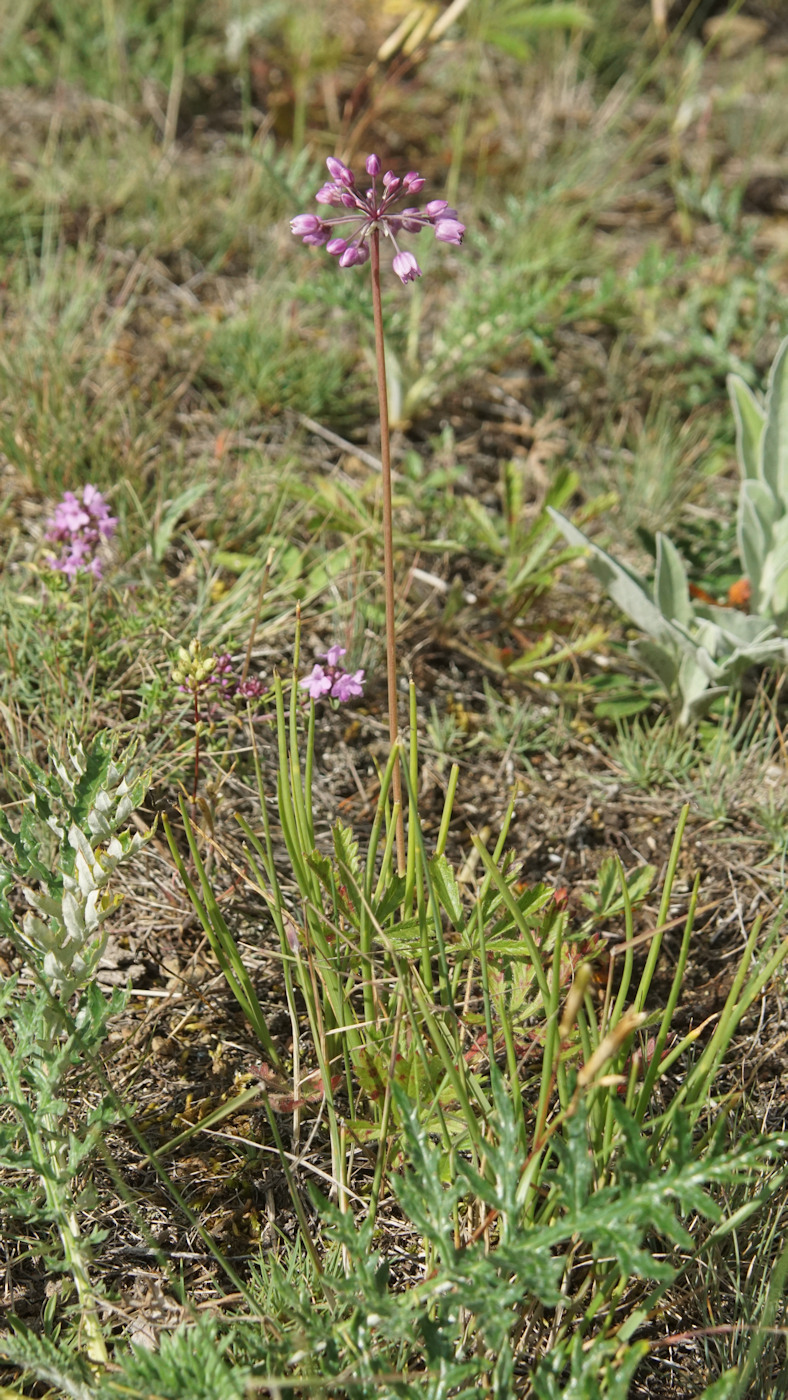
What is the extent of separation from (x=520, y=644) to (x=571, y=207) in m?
2.10

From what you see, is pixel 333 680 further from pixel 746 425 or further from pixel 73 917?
pixel 746 425

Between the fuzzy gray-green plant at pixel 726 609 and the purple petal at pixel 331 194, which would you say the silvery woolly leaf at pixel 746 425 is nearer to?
the fuzzy gray-green plant at pixel 726 609

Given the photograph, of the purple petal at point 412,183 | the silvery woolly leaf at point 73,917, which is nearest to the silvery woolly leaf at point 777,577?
the purple petal at point 412,183

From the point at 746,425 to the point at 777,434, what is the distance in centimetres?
14

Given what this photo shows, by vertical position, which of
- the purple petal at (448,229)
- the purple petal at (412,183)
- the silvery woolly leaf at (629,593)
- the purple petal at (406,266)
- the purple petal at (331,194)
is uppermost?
the purple petal at (412,183)

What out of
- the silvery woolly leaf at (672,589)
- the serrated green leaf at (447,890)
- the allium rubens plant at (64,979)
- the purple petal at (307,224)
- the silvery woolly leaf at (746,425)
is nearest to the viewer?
the allium rubens plant at (64,979)

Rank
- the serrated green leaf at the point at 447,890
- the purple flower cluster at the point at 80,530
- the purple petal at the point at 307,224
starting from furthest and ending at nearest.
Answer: the purple flower cluster at the point at 80,530, the serrated green leaf at the point at 447,890, the purple petal at the point at 307,224

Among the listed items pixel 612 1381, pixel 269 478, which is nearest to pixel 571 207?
pixel 269 478

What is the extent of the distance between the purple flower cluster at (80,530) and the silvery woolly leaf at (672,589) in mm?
1233

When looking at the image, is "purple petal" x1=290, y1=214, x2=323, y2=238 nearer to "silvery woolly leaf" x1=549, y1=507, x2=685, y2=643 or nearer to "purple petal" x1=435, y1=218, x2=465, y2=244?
"purple petal" x1=435, y1=218, x2=465, y2=244

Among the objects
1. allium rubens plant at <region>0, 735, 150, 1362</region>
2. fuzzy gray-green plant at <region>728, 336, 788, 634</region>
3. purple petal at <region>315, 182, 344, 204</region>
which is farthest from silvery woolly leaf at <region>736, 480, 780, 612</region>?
allium rubens plant at <region>0, 735, 150, 1362</region>

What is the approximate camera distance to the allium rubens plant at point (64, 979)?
4.69 feet

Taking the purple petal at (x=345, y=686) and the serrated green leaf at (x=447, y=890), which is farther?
the purple petal at (x=345, y=686)

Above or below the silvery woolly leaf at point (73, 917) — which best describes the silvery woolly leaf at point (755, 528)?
above
